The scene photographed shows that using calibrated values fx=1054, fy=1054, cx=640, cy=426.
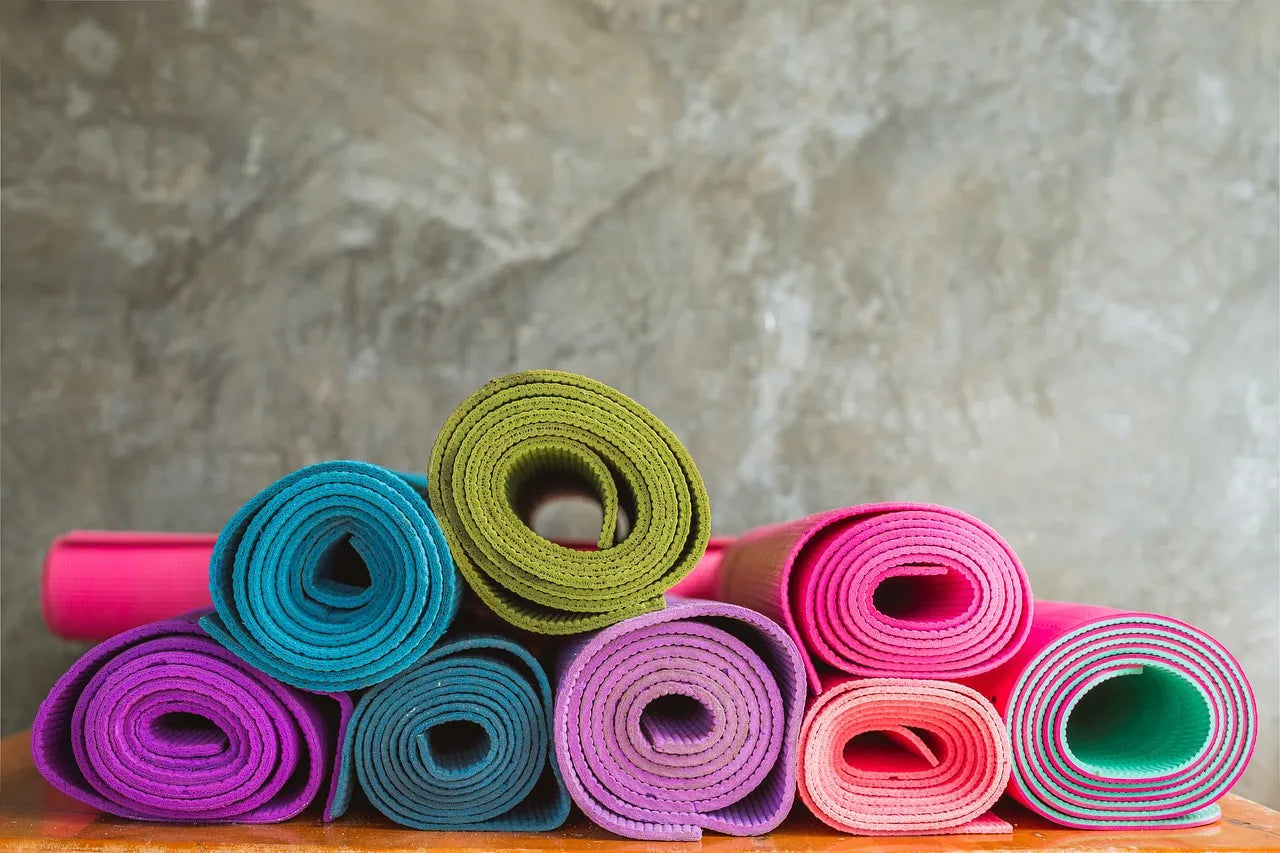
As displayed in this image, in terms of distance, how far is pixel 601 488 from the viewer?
4.36ft

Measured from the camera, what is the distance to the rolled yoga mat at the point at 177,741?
4.12 ft

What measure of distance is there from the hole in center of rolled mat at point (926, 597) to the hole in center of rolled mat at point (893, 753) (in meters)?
0.15

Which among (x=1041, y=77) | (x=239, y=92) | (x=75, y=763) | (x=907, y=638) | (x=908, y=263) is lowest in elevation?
(x=75, y=763)

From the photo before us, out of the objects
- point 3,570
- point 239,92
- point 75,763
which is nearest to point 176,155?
point 239,92

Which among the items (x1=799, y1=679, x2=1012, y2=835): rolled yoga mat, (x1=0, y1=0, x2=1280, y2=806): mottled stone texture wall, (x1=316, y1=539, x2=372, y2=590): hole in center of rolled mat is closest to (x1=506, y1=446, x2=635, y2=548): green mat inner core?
(x1=316, y1=539, x2=372, y2=590): hole in center of rolled mat

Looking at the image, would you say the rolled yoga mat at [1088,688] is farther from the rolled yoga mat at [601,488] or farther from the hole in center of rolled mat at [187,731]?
the hole in center of rolled mat at [187,731]

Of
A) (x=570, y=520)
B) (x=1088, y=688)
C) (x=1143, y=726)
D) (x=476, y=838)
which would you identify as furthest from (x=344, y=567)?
(x=1143, y=726)

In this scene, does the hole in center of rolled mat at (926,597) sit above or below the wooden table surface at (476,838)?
above

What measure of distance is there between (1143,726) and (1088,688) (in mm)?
171

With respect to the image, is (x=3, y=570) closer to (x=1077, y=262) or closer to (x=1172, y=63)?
(x=1077, y=262)

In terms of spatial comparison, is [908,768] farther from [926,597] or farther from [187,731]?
[187,731]

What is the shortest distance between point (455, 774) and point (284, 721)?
21 centimetres

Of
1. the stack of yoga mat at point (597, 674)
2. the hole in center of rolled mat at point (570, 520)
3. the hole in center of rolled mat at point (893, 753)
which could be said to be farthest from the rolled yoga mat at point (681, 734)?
the hole in center of rolled mat at point (570, 520)

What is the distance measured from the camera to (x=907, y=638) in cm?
128
